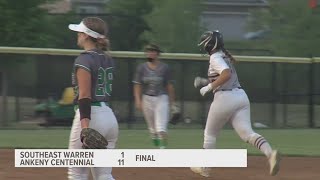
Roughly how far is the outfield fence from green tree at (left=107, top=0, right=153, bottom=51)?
11.4 m

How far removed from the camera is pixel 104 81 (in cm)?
599

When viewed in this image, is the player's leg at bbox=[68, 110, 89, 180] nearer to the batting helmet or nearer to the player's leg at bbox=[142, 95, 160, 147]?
the batting helmet

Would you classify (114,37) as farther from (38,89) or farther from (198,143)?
(198,143)

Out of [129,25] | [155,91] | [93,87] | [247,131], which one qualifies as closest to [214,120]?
[247,131]

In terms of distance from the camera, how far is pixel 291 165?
35.4ft

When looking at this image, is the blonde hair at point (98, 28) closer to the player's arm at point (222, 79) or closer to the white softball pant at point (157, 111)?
the player's arm at point (222, 79)

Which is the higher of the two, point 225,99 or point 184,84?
point 184,84

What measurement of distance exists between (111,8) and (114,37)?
7.95 metres

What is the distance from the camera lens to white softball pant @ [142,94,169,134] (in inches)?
444

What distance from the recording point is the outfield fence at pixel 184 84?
18906mm

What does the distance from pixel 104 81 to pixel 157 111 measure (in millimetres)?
5428

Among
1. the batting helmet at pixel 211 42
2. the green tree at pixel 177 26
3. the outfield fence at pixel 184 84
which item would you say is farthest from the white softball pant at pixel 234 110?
the green tree at pixel 177 26

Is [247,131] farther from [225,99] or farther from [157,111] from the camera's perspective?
[157,111]

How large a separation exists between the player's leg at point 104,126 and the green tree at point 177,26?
2365 cm
